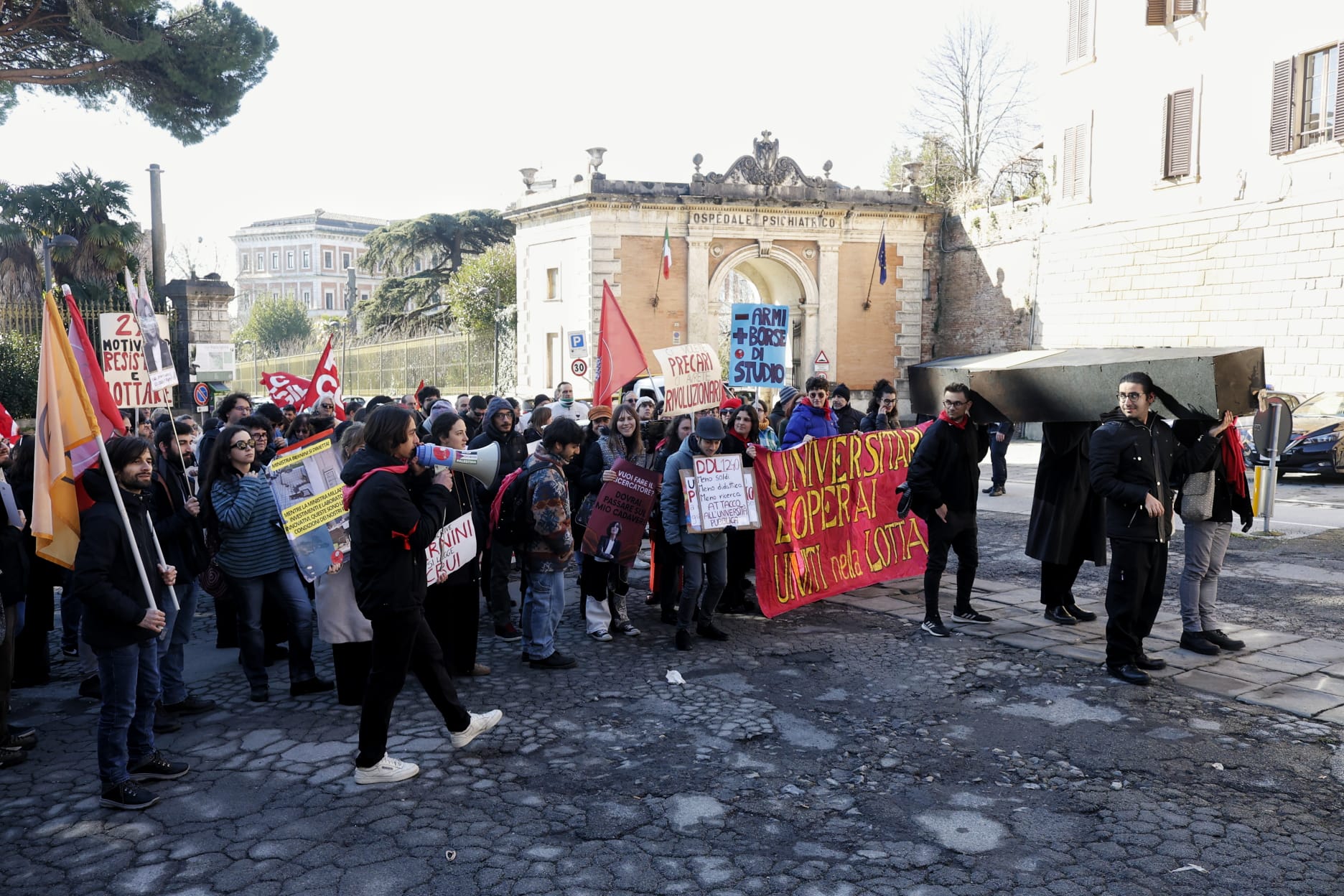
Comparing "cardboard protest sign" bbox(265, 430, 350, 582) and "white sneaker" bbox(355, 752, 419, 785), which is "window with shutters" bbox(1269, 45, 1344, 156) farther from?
"white sneaker" bbox(355, 752, 419, 785)

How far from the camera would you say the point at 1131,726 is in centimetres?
554

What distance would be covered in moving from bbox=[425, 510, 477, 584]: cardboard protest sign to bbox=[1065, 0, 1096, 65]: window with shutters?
23.8 m

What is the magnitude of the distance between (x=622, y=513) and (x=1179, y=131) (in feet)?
66.2

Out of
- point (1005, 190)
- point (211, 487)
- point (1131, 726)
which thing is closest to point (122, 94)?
point (211, 487)

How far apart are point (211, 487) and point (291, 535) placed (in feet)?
1.98

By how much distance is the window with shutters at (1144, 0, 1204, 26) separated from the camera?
22.5 metres

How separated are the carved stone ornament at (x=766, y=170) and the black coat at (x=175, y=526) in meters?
25.1

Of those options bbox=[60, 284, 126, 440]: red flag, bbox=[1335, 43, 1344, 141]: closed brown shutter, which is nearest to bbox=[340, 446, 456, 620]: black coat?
bbox=[60, 284, 126, 440]: red flag

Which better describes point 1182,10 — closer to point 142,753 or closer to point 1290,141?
point 1290,141

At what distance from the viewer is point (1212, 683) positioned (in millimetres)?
6262

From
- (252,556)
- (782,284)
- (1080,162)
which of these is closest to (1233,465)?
(252,556)

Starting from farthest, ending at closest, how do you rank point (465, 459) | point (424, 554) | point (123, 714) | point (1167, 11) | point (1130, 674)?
point (1167, 11) < point (1130, 674) < point (465, 459) < point (424, 554) < point (123, 714)

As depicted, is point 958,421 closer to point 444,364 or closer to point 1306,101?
point 1306,101

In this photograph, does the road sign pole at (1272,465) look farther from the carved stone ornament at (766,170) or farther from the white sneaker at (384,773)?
the carved stone ornament at (766,170)
